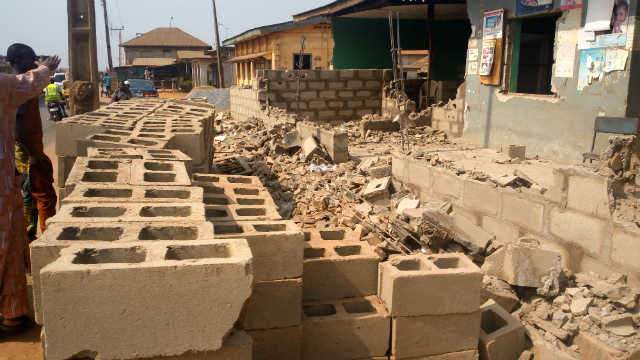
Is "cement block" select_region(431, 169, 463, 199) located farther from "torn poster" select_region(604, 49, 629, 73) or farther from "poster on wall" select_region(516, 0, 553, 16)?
"poster on wall" select_region(516, 0, 553, 16)

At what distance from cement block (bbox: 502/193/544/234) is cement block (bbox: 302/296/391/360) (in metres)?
2.26

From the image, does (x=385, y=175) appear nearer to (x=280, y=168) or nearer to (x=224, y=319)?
(x=280, y=168)

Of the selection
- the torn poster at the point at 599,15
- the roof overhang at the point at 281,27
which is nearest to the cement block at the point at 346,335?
the torn poster at the point at 599,15

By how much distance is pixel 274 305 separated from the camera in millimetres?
3273

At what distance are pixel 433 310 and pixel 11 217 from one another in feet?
10.1

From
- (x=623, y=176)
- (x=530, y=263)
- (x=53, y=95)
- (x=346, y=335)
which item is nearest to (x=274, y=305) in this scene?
(x=346, y=335)

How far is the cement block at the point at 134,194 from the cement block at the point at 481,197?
3.35 metres

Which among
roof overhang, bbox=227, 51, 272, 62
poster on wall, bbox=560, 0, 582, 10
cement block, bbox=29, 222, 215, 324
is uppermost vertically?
roof overhang, bbox=227, 51, 272, 62

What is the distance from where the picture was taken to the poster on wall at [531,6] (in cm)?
779

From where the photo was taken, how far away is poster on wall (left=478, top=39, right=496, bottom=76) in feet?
29.9

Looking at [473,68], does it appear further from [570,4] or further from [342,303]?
[342,303]

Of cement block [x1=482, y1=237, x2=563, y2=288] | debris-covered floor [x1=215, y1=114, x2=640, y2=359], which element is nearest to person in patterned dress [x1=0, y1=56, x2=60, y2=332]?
debris-covered floor [x1=215, y1=114, x2=640, y2=359]

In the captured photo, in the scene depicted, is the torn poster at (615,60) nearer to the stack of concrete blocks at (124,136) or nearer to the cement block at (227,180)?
the cement block at (227,180)

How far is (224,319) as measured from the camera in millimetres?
2258
